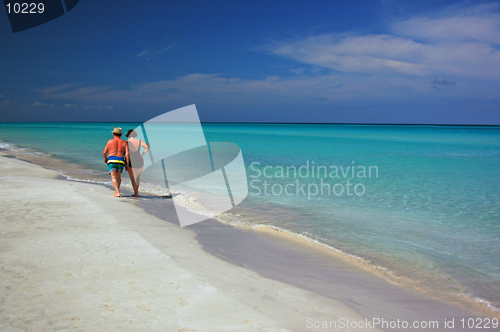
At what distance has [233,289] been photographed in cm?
355

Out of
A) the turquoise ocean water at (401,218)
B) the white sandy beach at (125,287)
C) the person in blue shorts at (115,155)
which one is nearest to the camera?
the white sandy beach at (125,287)

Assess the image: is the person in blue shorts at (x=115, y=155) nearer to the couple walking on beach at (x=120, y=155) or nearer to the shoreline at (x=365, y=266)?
the couple walking on beach at (x=120, y=155)

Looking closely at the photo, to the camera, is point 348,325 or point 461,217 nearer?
point 348,325

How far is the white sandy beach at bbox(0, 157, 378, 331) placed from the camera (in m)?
2.74

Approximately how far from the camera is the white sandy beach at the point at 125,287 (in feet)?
8.99

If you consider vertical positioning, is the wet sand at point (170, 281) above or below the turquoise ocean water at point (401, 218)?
above

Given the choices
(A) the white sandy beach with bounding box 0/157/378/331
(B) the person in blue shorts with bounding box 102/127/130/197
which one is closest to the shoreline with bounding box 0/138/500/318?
(A) the white sandy beach with bounding box 0/157/378/331

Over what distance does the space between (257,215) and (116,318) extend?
5165 mm

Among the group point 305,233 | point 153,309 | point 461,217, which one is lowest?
point 461,217

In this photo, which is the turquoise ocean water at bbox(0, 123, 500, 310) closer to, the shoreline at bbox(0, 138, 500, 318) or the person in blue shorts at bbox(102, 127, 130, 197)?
the shoreline at bbox(0, 138, 500, 318)

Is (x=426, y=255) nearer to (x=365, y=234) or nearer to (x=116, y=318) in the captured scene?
(x=365, y=234)

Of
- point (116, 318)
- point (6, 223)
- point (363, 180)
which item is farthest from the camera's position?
point (363, 180)

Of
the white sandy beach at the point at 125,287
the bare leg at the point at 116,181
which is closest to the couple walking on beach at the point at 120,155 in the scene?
the bare leg at the point at 116,181

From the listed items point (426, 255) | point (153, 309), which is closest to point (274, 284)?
point (153, 309)
